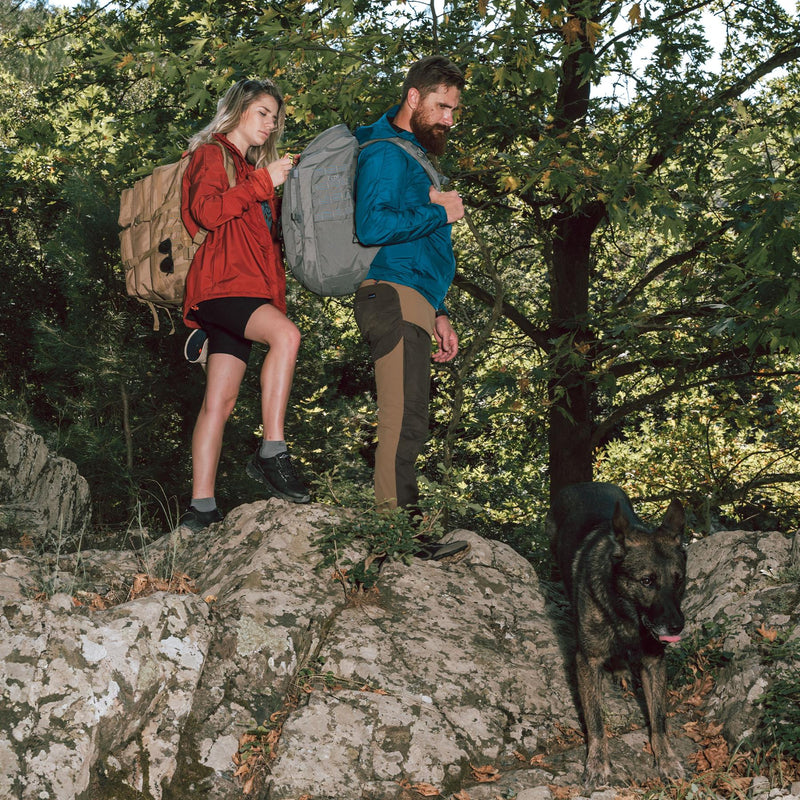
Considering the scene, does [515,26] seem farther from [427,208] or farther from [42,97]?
[42,97]

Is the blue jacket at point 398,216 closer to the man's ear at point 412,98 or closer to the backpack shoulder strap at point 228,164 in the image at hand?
the man's ear at point 412,98

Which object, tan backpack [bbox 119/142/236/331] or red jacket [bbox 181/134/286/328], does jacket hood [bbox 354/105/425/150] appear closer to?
red jacket [bbox 181/134/286/328]

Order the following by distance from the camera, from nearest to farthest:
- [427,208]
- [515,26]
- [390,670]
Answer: [390,670], [427,208], [515,26]

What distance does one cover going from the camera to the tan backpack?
183 inches

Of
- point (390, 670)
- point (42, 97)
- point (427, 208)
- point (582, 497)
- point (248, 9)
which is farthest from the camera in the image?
point (42, 97)

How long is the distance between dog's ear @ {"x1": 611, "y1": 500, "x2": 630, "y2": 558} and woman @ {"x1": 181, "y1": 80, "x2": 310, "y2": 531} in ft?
5.96

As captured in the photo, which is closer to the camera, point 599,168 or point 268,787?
point 268,787

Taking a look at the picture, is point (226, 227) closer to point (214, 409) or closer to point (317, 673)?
point (214, 409)

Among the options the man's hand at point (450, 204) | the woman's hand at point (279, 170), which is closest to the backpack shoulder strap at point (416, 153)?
the man's hand at point (450, 204)

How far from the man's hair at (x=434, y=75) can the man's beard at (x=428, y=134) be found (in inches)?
5.4

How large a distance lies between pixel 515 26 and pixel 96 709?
5.28 m

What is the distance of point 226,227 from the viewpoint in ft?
14.8

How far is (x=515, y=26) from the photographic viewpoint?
19.6 feet

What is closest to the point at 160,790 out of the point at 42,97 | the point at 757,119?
the point at 757,119
